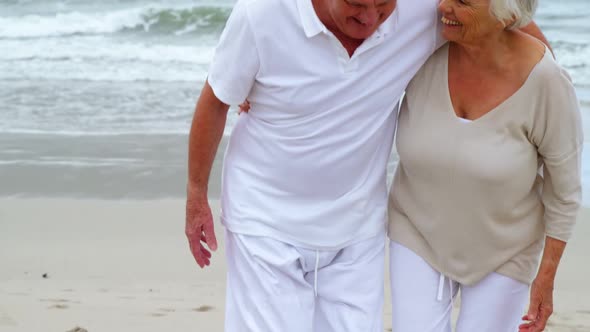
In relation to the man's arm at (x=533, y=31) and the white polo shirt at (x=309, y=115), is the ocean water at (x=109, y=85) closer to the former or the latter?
the white polo shirt at (x=309, y=115)

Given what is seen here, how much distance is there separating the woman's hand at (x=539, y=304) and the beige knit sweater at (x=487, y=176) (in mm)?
46

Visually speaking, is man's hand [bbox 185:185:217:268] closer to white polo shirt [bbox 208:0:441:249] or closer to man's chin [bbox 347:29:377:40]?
white polo shirt [bbox 208:0:441:249]

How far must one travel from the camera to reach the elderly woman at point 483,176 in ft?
9.69

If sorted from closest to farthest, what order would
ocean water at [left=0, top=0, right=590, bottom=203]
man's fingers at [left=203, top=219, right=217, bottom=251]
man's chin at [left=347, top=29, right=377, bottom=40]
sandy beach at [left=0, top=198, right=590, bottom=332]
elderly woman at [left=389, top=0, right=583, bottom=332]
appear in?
man's chin at [left=347, top=29, right=377, bottom=40] → elderly woman at [left=389, top=0, right=583, bottom=332] → man's fingers at [left=203, top=219, right=217, bottom=251] → sandy beach at [left=0, top=198, right=590, bottom=332] → ocean water at [left=0, top=0, right=590, bottom=203]

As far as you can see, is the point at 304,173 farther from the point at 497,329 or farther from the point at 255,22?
the point at 497,329

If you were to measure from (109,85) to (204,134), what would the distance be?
8773 mm

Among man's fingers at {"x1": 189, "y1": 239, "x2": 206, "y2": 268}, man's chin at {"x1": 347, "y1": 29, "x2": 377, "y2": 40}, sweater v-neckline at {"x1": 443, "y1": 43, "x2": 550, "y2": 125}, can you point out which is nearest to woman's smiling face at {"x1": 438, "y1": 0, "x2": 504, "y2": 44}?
sweater v-neckline at {"x1": 443, "y1": 43, "x2": 550, "y2": 125}

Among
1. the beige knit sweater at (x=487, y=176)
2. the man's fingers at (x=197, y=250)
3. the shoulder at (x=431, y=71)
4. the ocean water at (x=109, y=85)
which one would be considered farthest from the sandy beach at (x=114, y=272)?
the shoulder at (x=431, y=71)

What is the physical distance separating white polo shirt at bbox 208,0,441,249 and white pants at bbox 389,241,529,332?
0.62 ft

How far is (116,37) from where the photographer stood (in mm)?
15367

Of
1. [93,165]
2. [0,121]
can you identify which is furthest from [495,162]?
[0,121]

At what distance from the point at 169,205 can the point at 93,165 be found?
1192 millimetres

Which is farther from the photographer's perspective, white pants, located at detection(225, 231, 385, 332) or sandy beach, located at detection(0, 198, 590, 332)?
sandy beach, located at detection(0, 198, 590, 332)

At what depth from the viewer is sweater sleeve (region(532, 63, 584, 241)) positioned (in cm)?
293
